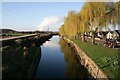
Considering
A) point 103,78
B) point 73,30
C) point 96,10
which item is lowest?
point 103,78

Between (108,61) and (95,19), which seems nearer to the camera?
(108,61)

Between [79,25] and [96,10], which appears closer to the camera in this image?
[96,10]

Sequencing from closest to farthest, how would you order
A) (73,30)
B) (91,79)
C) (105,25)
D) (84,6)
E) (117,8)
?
(91,79) < (117,8) < (105,25) < (84,6) < (73,30)

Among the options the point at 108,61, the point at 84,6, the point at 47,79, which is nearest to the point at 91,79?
the point at 108,61

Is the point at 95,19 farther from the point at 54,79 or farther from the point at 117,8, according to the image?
the point at 54,79

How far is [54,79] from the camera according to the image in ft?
62.5

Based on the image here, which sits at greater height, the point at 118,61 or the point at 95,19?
the point at 95,19

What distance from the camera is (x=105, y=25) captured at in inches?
1218

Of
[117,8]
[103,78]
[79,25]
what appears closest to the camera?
[103,78]

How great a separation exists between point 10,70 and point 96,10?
67.4ft

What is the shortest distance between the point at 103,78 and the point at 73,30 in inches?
1192

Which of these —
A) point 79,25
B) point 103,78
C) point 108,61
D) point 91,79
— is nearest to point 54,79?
point 91,79

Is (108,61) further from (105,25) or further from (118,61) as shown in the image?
(105,25)

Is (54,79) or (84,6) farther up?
(84,6)
